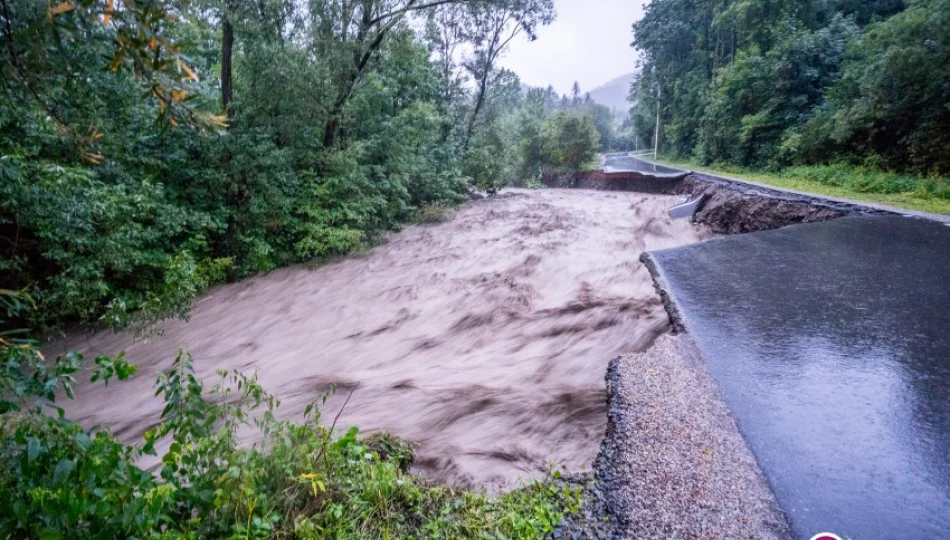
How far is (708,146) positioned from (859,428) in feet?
91.7

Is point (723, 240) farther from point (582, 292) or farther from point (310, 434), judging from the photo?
point (310, 434)

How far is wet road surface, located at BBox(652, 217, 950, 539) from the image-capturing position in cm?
217

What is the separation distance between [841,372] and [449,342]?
179 inches

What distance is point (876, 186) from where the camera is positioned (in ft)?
38.3

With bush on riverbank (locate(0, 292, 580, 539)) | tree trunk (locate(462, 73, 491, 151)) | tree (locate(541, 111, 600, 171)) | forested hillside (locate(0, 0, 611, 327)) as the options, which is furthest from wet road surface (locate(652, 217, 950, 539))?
tree (locate(541, 111, 600, 171))

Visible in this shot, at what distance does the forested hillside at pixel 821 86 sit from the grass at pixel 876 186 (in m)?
0.74

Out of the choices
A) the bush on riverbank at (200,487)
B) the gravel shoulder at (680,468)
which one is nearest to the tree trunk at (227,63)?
the bush on riverbank at (200,487)

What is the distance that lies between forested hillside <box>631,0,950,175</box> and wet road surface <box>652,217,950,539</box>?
407 inches

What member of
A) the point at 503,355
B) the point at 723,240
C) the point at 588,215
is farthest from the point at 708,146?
the point at 503,355

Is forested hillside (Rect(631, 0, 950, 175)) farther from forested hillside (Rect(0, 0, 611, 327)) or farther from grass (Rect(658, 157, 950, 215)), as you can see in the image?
forested hillside (Rect(0, 0, 611, 327))

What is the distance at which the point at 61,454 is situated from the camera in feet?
5.26

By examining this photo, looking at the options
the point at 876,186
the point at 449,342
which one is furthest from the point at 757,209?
the point at 449,342

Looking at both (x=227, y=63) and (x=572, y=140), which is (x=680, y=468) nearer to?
(x=227, y=63)

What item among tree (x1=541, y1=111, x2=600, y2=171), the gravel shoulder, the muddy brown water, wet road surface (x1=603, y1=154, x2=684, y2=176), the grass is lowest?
the muddy brown water
